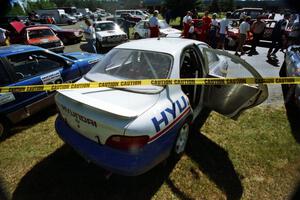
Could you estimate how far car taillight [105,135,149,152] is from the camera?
2311 mm

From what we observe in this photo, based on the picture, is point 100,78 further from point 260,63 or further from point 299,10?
point 299,10

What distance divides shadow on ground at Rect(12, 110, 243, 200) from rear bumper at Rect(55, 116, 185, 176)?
1.65 ft

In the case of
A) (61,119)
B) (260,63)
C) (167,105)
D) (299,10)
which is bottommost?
(260,63)

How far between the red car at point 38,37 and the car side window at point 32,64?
19.2 ft

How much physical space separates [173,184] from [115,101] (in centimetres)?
135

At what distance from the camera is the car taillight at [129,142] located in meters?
2.31

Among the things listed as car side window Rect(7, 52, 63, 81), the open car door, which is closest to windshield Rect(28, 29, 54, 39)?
car side window Rect(7, 52, 63, 81)

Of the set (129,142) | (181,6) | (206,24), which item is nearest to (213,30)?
(206,24)

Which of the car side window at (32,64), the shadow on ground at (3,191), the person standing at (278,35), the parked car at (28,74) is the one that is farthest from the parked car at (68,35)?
the shadow on ground at (3,191)

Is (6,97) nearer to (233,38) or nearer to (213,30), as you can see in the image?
(213,30)

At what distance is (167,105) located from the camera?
266 centimetres

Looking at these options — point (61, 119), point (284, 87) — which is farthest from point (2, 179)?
point (284, 87)

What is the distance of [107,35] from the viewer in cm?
1171

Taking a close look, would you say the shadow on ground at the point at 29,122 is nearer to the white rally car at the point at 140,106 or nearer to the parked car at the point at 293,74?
the white rally car at the point at 140,106
